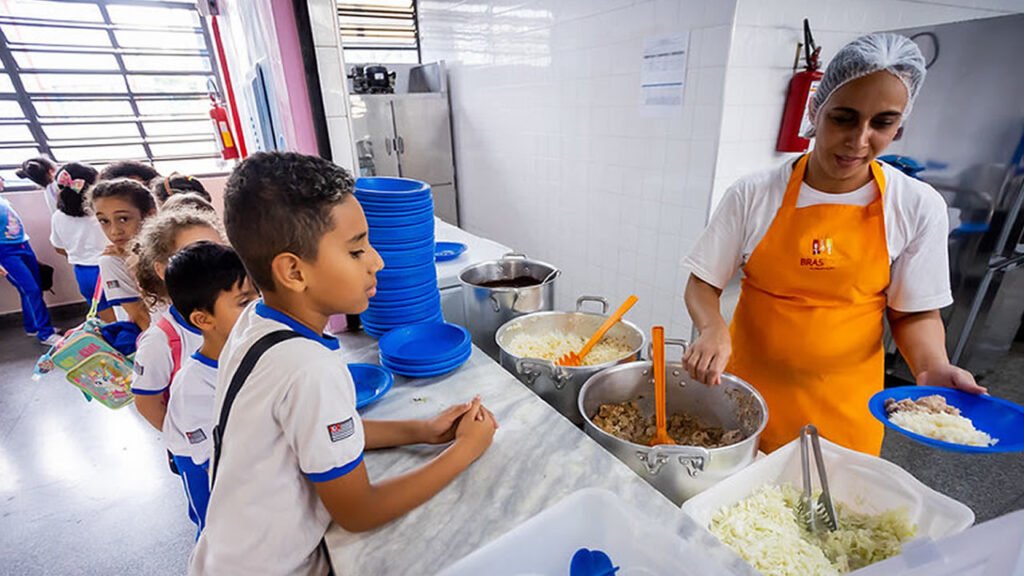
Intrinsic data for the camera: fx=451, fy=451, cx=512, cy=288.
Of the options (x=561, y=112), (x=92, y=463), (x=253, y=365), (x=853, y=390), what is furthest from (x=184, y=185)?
(x=853, y=390)

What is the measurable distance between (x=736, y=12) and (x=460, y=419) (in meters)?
2.13

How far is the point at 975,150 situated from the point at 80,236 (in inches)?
256

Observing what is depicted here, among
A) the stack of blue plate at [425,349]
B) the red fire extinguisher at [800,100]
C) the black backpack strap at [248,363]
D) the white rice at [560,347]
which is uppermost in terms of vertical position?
the red fire extinguisher at [800,100]

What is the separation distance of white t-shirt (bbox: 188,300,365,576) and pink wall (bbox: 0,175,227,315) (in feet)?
16.1

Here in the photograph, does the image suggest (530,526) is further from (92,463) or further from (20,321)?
(20,321)

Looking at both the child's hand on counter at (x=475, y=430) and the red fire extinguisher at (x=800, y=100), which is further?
the red fire extinguisher at (x=800, y=100)

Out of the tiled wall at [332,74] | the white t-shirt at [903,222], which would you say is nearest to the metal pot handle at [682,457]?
the white t-shirt at [903,222]

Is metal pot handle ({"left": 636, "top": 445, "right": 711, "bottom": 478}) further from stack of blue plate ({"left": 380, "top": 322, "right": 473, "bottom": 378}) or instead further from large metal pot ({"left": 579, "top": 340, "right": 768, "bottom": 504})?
stack of blue plate ({"left": 380, "top": 322, "right": 473, "bottom": 378})

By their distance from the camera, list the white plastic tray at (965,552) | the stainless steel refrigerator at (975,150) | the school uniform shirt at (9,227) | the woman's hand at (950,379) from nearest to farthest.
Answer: the white plastic tray at (965,552) < the woman's hand at (950,379) < the stainless steel refrigerator at (975,150) < the school uniform shirt at (9,227)

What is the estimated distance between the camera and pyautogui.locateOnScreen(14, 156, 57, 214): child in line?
14.8ft

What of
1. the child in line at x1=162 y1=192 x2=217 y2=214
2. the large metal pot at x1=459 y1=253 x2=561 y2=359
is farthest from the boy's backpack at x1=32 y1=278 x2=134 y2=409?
the large metal pot at x1=459 y1=253 x2=561 y2=359

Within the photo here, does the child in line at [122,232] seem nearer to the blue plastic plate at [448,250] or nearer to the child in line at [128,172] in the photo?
the child in line at [128,172]

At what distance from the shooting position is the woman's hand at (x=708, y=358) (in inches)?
43.9

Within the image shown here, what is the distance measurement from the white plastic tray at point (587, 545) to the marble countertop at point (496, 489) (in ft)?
0.14
